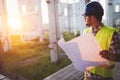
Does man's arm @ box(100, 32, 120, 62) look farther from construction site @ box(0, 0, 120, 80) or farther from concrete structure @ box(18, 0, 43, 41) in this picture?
concrete structure @ box(18, 0, 43, 41)

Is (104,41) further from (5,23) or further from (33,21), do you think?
(33,21)

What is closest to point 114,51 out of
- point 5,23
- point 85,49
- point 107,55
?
point 107,55

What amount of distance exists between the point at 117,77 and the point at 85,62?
2.91m

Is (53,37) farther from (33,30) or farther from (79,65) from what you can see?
(33,30)

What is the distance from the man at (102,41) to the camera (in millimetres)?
1750

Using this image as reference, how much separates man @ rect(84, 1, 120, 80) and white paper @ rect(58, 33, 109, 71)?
82mm

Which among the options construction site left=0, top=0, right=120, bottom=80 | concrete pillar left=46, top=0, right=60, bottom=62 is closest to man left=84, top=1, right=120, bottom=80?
construction site left=0, top=0, right=120, bottom=80

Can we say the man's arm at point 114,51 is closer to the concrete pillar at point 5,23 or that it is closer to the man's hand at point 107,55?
the man's hand at point 107,55

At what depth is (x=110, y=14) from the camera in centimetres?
1328

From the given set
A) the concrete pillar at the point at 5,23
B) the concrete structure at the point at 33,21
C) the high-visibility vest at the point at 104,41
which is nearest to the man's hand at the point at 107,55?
the high-visibility vest at the point at 104,41

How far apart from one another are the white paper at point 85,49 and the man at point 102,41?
0.08m

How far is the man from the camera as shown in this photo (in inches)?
68.9

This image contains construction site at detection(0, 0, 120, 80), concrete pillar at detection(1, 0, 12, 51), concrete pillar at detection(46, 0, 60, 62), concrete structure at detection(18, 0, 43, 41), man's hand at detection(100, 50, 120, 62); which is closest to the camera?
man's hand at detection(100, 50, 120, 62)

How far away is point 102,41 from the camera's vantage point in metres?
1.84
